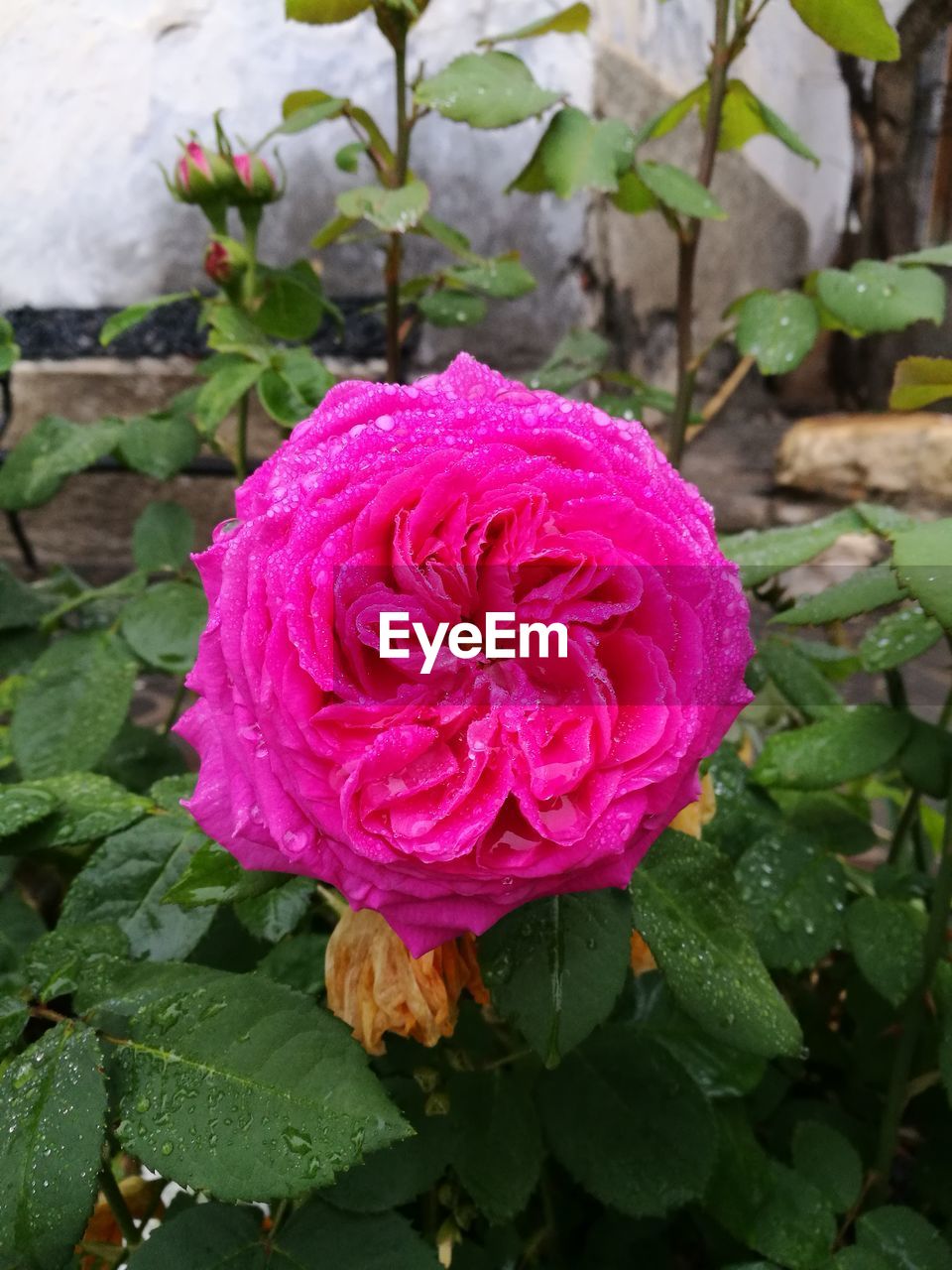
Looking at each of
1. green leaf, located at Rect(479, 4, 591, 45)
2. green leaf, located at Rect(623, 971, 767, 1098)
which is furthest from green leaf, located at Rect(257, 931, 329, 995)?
green leaf, located at Rect(479, 4, 591, 45)

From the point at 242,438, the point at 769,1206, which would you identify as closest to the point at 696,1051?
the point at 769,1206

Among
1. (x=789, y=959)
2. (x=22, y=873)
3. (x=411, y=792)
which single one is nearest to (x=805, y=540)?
(x=789, y=959)

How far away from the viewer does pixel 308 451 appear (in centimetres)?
27

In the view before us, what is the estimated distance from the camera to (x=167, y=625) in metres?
0.57

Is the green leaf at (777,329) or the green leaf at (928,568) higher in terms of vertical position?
the green leaf at (777,329)

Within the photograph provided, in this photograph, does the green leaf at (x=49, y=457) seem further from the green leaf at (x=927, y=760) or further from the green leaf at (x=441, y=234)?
the green leaf at (x=927, y=760)

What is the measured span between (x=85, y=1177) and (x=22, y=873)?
0.46m

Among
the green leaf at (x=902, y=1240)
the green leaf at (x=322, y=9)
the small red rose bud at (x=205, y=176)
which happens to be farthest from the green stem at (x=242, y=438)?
the green leaf at (x=902, y=1240)

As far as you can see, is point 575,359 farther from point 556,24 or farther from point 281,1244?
point 281,1244

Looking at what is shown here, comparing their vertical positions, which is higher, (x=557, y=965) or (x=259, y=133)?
(x=259, y=133)

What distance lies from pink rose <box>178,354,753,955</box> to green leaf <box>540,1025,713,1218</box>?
0.64ft

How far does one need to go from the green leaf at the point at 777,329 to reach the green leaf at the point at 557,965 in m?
0.38

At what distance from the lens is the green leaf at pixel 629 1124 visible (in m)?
0.37

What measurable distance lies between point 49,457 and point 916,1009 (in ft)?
2.08
